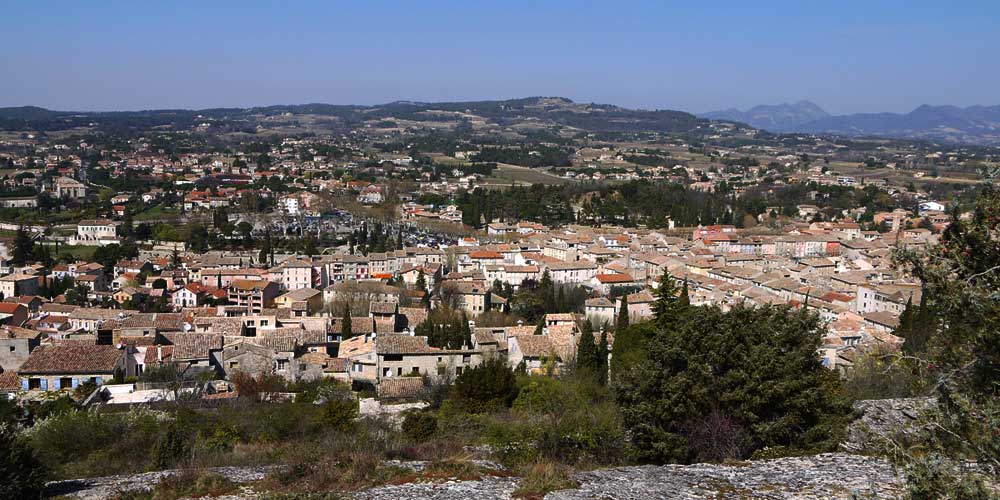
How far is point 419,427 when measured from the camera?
366 inches

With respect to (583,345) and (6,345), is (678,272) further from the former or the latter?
(6,345)

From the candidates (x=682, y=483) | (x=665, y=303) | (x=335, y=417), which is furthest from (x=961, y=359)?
(x=665, y=303)

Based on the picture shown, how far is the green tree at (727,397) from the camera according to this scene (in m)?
7.54

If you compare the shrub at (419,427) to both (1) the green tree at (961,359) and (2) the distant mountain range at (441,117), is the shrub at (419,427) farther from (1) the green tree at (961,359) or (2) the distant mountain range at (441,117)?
(2) the distant mountain range at (441,117)

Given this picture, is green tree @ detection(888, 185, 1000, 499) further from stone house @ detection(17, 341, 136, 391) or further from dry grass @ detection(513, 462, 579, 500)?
stone house @ detection(17, 341, 136, 391)

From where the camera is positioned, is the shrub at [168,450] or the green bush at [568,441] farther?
the shrub at [168,450]

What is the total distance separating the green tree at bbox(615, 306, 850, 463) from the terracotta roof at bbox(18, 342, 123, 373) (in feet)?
38.0

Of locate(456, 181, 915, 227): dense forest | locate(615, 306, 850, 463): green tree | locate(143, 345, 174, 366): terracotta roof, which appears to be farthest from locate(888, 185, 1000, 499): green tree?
locate(456, 181, 915, 227): dense forest

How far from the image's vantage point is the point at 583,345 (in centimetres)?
1566

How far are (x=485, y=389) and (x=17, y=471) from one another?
7043 millimetres

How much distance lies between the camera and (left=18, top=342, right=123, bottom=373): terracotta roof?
15109 millimetres

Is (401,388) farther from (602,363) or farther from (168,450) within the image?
(168,450)

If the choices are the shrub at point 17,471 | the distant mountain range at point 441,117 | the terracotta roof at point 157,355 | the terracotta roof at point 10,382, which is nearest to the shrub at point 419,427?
the shrub at point 17,471

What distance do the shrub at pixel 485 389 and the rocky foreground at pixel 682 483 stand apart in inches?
199
